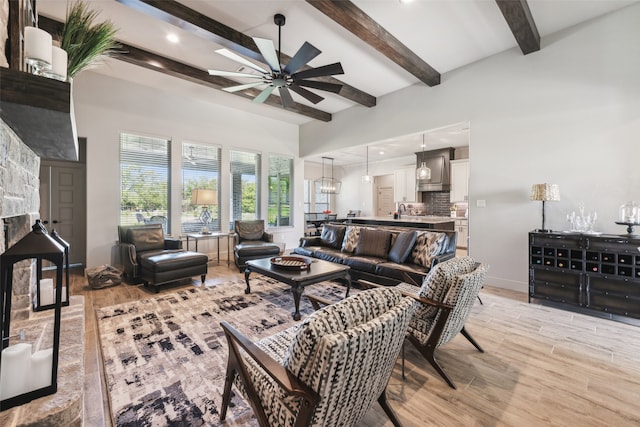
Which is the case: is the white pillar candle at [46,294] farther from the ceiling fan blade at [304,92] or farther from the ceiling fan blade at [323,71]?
the ceiling fan blade at [304,92]

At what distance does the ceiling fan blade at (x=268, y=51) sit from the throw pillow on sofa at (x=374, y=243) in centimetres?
256

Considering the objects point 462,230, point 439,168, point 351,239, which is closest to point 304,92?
point 351,239

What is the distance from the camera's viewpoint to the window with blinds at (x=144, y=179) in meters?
4.91

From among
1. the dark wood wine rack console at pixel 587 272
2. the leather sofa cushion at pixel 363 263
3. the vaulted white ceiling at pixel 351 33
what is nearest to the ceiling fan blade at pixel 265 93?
the vaulted white ceiling at pixel 351 33

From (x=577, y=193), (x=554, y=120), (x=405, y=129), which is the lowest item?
(x=577, y=193)

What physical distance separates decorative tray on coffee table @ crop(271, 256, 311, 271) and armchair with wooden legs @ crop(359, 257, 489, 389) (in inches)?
58.3

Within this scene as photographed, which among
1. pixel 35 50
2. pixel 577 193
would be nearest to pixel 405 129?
pixel 577 193

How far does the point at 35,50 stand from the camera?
1282 mm

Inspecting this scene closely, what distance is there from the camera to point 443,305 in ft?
5.84

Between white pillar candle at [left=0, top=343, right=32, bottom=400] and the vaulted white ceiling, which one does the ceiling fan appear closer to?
the vaulted white ceiling

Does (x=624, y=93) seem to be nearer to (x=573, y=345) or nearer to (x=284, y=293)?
(x=573, y=345)

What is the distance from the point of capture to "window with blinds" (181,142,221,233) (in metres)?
5.55

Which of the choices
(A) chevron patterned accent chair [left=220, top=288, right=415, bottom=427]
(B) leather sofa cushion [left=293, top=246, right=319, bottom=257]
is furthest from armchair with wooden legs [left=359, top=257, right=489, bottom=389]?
(B) leather sofa cushion [left=293, top=246, right=319, bottom=257]

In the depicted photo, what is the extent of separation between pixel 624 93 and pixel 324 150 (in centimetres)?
499
